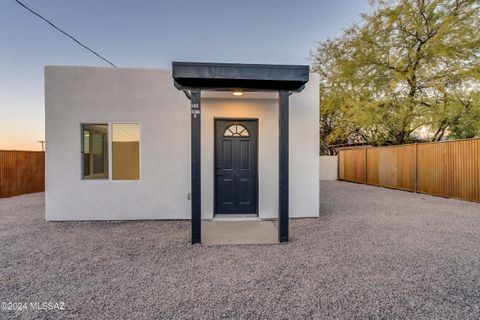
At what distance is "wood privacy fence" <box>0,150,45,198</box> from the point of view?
29.1 ft

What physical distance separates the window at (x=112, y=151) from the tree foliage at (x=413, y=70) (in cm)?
1207

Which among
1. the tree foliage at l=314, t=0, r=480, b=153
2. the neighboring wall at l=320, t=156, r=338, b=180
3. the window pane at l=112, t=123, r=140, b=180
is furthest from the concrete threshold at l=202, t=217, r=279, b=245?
the neighboring wall at l=320, t=156, r=338, b=180

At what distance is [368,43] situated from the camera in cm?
1297

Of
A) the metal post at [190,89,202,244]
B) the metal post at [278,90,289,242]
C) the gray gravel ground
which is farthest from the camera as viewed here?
the metal post at [278,90,289,242]

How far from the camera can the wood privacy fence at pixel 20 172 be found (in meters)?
8.87

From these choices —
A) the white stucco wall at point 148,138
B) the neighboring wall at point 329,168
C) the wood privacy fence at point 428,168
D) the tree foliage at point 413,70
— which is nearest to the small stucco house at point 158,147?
the white stucco wall at point 148,138

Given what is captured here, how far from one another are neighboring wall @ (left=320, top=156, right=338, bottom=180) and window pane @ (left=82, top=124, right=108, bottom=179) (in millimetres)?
13111

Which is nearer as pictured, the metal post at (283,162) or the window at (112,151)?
the metal post at (283,162)

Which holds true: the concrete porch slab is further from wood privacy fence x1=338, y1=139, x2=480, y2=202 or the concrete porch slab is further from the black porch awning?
wood privacy fence x1=338, y1=139, x2=480, y2=202

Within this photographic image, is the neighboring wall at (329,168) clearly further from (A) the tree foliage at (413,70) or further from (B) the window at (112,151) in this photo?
(B) the window at (112,151)

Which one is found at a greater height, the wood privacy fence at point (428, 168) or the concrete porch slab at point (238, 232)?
the wood privacy fence at point (428, 168)

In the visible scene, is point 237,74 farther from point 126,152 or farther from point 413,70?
point 413,70

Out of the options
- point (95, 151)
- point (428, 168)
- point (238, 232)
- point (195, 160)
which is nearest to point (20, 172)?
point (95, 151)

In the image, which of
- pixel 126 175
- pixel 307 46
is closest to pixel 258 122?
pixel 126 175
